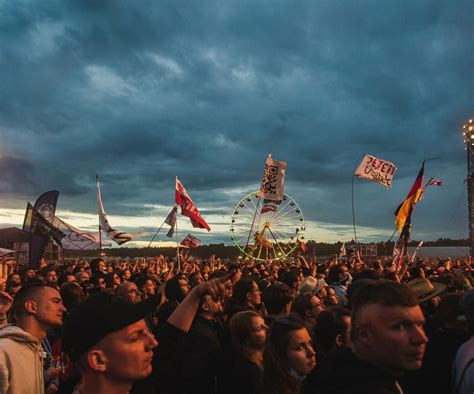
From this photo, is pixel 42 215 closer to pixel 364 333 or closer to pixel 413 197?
pixel 413 197

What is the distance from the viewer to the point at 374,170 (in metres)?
19.1

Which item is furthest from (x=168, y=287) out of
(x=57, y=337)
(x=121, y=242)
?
(x=121, y=242)

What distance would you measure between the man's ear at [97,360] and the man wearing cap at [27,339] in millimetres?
1286

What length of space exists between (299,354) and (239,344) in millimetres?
645

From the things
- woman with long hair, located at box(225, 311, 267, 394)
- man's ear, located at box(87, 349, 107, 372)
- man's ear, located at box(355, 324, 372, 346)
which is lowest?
woman with long hair, located at box(225, 311, 267, 394)

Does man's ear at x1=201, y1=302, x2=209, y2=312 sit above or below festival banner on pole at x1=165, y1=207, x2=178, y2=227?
below

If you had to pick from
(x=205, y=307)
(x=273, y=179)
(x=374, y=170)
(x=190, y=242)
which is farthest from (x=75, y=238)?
(x=205, y=307)

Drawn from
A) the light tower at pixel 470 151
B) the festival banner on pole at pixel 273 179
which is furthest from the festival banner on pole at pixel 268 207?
the light tower at pixel 470 151

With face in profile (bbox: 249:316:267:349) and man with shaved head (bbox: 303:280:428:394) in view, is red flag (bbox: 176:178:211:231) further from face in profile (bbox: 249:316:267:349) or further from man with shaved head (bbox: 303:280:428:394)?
man with shaved head (bbox: 303:280:428:394)

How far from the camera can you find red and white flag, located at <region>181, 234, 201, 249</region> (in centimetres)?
2161

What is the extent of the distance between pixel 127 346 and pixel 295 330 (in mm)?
1757

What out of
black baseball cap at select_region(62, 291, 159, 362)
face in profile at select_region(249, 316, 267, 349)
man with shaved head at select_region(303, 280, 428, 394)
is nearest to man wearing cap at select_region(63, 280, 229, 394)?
black baseball cap at select_region(62, 291, 159, 362)

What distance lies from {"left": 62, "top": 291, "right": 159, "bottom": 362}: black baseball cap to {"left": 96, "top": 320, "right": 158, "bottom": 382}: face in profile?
38mm

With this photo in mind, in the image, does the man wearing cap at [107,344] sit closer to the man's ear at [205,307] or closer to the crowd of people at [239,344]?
the crowd of people at [239,344]
